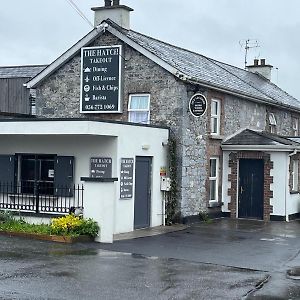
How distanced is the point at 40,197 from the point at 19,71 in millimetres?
15257

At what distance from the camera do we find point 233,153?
73.9 ft

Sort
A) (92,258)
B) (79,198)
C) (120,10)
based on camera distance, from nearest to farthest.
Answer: (92,258)
(79,198)
(120,10)

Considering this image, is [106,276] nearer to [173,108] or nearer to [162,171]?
[162,171]

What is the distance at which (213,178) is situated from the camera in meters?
22.1

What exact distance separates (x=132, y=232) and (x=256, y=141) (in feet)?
23.0

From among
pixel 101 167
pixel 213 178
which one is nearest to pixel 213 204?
pixel 213 178

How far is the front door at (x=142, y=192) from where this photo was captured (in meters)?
18.2

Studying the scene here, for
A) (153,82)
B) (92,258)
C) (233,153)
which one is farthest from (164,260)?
(233,153)

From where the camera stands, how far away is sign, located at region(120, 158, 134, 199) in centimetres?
1731

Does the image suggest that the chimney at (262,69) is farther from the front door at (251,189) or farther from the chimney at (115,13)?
the chimney at (115,13)

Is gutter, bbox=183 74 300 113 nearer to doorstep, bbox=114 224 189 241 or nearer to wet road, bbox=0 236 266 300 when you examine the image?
doorstep, bbox=114 224 189 241

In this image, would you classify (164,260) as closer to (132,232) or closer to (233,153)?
(132,232)

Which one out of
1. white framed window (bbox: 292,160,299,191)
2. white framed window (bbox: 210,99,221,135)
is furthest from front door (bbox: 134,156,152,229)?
white framed window (bbox: 292,160,299,191)

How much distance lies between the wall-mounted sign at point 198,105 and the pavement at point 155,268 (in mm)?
4406
